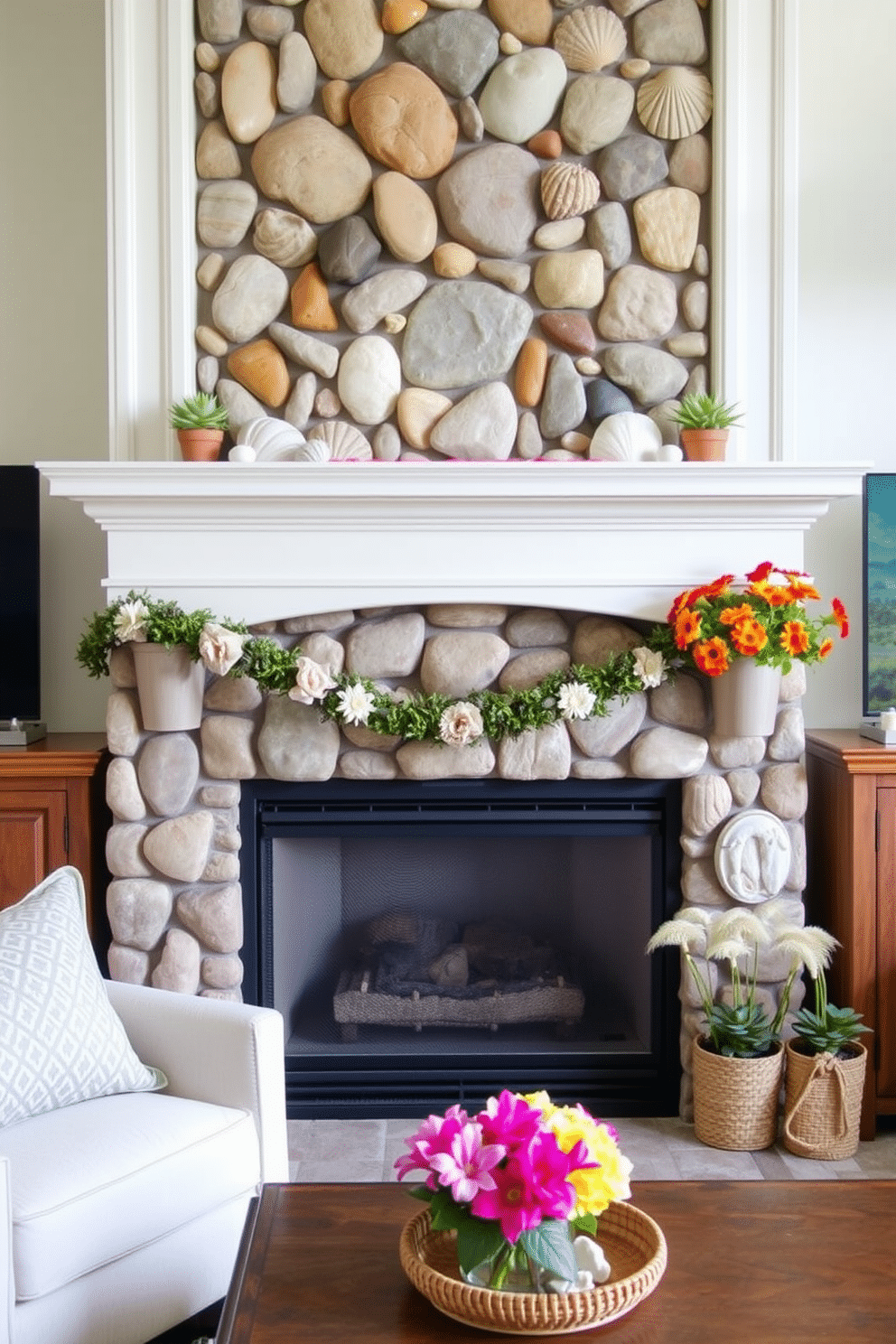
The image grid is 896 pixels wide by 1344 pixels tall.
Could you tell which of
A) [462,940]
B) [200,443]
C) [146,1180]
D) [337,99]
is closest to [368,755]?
[462,940]

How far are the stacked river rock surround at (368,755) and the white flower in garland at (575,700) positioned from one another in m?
0.10

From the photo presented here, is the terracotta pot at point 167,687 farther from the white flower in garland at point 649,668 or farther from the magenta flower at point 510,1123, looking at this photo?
the magenta flower at point 510,1123

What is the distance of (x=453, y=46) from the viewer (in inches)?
125

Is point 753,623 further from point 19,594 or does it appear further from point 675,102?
point 19,594

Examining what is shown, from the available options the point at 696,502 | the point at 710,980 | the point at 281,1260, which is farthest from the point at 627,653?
the point at 281,1260

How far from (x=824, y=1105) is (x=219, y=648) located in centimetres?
167

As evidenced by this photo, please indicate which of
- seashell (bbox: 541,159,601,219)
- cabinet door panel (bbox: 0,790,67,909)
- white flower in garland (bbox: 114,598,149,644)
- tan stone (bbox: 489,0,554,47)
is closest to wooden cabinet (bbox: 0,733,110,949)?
cabinet door panel (bbox: 0,790,67,909)

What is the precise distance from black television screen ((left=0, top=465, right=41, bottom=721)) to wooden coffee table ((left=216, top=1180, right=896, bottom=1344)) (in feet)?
5.53

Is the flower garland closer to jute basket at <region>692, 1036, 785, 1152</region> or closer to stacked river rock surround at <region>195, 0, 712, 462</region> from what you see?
stacked river rock surround at <region>195, 0, 712, 462</region>

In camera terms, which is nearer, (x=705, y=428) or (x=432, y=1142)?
(x=432, y=1142)

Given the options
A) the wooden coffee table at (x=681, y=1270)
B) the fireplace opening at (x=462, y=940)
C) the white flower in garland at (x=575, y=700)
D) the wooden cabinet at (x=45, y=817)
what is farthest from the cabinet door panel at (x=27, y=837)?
the wooden coffee table at (x=681, y=1270)

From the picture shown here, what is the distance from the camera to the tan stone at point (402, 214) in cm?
319

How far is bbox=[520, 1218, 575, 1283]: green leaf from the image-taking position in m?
1.53

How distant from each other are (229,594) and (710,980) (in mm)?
1435
